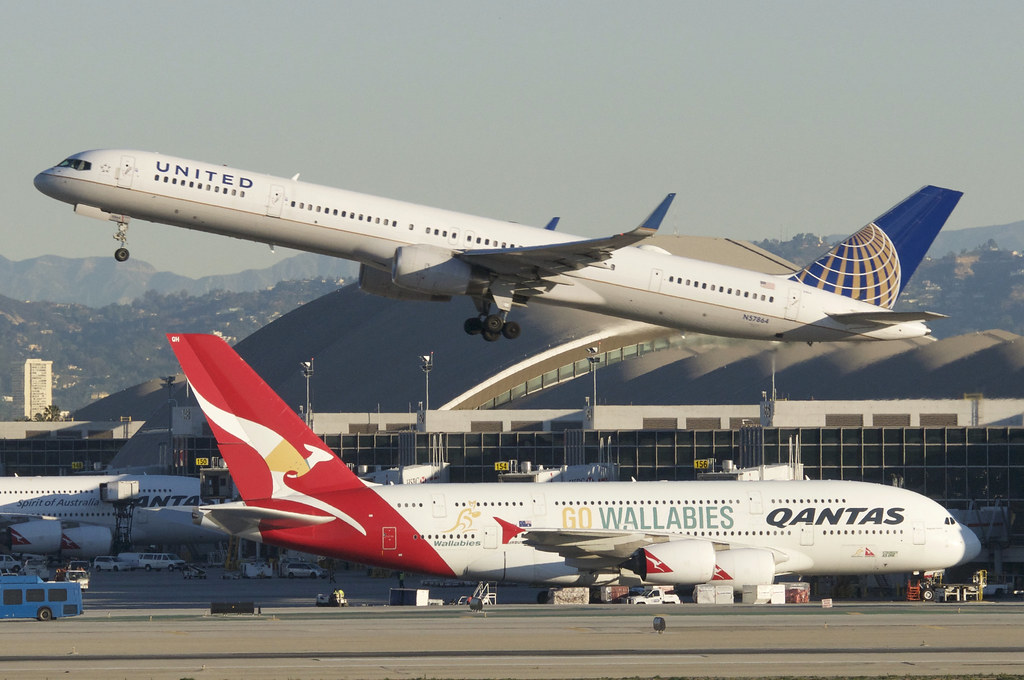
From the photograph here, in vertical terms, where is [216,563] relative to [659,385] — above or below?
below

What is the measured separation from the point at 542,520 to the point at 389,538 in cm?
697

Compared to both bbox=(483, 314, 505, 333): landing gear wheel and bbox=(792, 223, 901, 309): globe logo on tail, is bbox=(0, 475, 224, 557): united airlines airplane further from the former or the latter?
bbox=(792, 223, 901, 309): globe logo on tail

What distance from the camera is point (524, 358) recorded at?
193 meters

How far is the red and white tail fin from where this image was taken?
218ft

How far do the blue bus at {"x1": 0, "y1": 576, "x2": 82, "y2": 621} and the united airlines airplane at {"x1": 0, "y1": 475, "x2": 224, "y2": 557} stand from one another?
48.7 meters

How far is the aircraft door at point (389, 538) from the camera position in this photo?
66.9 m

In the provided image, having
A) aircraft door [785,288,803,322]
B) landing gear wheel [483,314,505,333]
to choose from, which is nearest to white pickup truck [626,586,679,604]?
aircraft door [785,288,803,322]

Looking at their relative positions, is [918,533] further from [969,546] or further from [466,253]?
[466,253]

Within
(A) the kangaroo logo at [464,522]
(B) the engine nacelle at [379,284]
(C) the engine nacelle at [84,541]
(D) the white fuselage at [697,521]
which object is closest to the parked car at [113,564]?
(C) the engine nacelle at [84,541]

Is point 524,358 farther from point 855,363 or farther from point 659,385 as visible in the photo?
point 855,363

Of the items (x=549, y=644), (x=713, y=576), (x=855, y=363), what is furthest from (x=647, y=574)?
(x=855, y=363)

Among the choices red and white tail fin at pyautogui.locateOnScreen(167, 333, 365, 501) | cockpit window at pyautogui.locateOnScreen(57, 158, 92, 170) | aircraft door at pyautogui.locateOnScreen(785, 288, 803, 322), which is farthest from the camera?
red and white tail fin at pyautogui.locateOnScreen(167, 333, 365, 501)

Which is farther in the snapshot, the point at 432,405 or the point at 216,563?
the point at 432,405

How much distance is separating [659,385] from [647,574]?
119 metres
